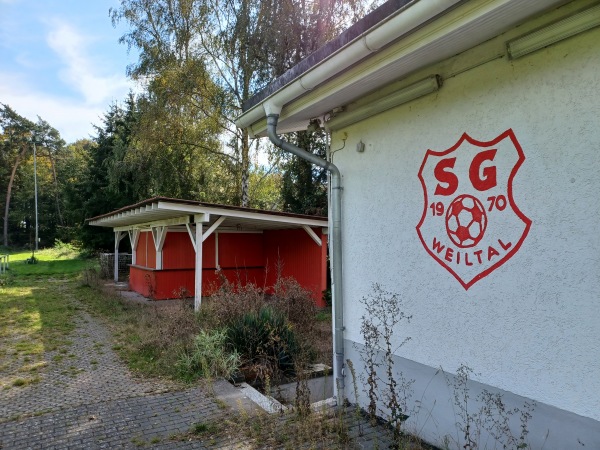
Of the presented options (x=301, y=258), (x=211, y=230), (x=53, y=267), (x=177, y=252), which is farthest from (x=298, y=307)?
(x=53, y=267)

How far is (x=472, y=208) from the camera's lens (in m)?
2.89

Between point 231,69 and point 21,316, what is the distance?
36.0 ft

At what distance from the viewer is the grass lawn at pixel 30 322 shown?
6.01 meters

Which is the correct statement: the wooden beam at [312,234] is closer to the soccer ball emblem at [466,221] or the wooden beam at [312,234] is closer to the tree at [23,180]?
the soccer ball emblem at [466,221]

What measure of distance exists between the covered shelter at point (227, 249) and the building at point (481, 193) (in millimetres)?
7098

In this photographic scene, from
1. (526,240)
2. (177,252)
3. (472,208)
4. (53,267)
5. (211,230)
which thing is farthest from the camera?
(53,267)

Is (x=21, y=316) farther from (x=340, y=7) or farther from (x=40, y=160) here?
(x=40, y=160)

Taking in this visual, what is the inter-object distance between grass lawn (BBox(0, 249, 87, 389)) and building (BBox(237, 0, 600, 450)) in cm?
537

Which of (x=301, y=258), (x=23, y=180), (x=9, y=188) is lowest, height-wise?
(x=301, y=258)

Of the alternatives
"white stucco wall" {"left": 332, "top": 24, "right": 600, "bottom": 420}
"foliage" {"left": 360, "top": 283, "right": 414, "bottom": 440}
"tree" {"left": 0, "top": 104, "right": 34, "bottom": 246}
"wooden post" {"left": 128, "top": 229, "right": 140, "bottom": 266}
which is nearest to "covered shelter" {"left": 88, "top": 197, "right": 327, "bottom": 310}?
"wooden post" {"left": 128, "top": 229, "right": 140, "bottom": 266}

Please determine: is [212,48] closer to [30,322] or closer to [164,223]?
[164,223]

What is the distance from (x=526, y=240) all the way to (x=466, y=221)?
478 mm

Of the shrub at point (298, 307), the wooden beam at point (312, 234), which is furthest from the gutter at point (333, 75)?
the wooden beam at point (312, 234)

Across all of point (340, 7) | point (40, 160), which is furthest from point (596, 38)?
point (40, 160)
